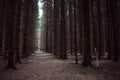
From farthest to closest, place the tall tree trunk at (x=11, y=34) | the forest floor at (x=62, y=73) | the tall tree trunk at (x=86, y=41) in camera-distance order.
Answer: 1. the tall tree trunk at (x=86, y=41)
2. the tall tree trunk at (x=11, y=34)
3. the forest floor at (x=62, y=73)

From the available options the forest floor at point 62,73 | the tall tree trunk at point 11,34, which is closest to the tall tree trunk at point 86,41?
the forest floor at point 62,73

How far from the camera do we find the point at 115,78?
911 centimetres

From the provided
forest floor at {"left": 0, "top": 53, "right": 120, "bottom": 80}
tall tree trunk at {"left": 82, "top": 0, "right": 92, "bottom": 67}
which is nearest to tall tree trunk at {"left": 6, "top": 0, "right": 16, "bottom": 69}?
forest floor at {"left": 0, "top": 53, "right": 120, "bottom": 80}

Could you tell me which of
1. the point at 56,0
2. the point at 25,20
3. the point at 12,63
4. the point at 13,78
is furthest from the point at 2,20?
the point at 13,78

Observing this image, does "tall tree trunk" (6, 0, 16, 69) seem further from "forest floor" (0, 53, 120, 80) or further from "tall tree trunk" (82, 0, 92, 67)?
"tall tree trunk" (82, 0, 92, 67)

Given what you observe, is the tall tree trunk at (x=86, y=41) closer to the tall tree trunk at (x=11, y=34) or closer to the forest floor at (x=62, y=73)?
the forest floor at (x=62, y=73)

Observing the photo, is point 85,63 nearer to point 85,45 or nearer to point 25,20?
point 85,45

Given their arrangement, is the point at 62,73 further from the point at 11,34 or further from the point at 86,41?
the point at 11,34

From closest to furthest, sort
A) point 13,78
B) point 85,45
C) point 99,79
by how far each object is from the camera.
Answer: point 99,79
point 13,78
point 85,45

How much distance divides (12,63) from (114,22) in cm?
1128

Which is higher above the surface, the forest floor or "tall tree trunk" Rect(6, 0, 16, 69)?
"tall tree trunk" Rect(6, 0, 16, 69)

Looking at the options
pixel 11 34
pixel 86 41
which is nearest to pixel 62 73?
pixel 86 41

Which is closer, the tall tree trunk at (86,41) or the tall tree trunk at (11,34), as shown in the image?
the tall tree trunk at (11,34)

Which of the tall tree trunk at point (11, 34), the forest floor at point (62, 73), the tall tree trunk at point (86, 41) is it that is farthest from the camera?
the tall tree trunk at point (86, 41)
